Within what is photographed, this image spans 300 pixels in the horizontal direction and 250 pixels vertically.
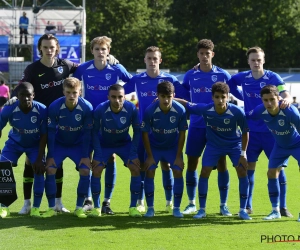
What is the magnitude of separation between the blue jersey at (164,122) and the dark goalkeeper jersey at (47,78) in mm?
1292

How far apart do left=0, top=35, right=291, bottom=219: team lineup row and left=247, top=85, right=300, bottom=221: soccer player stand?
0.33 m

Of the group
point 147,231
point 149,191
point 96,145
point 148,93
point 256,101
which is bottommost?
point 147,231

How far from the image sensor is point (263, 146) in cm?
876

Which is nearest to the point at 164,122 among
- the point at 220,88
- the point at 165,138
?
the point at 165,138

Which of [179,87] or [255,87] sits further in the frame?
[179,87]

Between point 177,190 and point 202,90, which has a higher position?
point 202,90

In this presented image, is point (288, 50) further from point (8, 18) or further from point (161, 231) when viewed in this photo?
point (161, 231)

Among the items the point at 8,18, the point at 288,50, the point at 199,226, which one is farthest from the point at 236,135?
the point at 288,50

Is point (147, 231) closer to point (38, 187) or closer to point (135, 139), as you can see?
point (135, 139)

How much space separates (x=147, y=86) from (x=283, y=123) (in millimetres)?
1909

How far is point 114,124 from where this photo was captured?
8.46 m

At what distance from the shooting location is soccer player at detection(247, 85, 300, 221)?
799 cm

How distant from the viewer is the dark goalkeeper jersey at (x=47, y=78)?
28.6 feet

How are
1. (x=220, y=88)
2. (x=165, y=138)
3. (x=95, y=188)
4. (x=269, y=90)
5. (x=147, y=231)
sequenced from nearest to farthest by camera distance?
(x=147, y=231) → (x=269, y=90) → (x=220, y=88) → (x=95, y=188) → (x=165, y=138)
